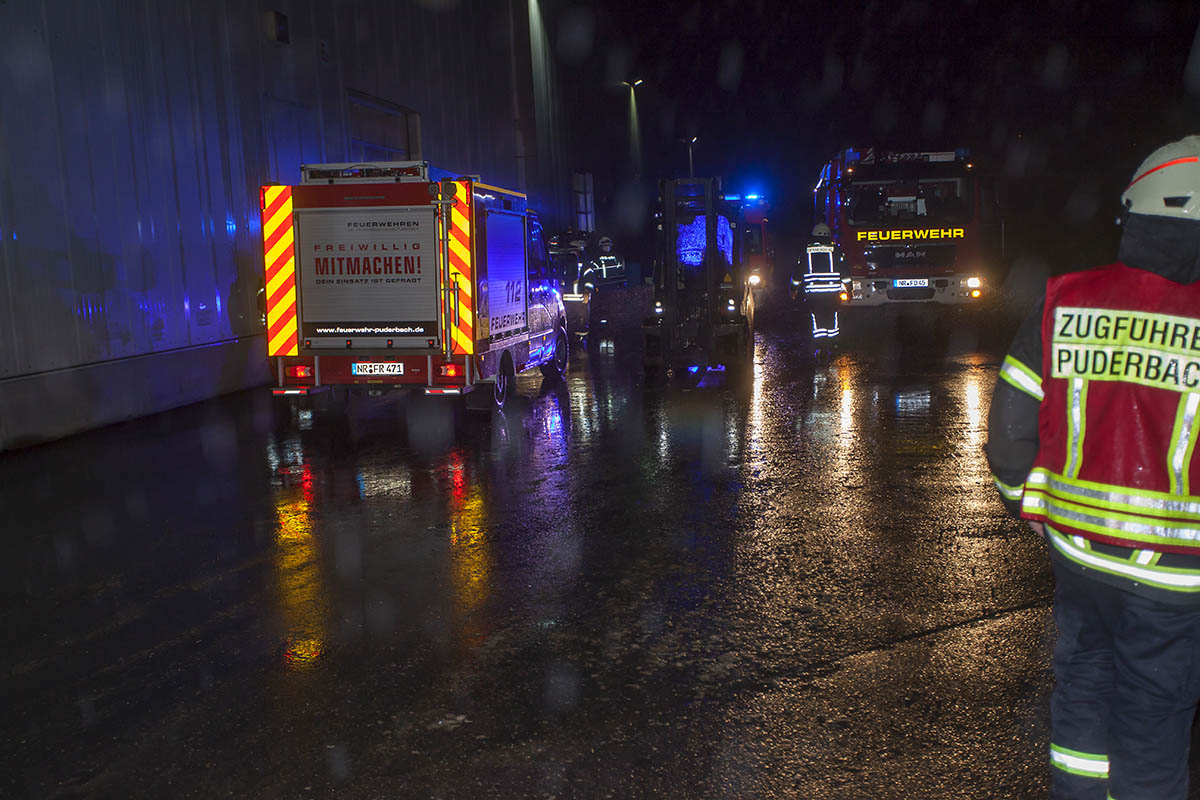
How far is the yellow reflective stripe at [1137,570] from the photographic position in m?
2.50

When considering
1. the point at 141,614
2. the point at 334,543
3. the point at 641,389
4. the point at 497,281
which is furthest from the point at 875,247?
the point at 141,614

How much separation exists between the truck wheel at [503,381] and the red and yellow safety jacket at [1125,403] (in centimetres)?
1000

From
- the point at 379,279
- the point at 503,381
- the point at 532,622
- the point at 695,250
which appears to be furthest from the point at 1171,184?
the point at 695,250

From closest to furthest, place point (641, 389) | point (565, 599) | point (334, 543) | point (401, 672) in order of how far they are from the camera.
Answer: point (401, 672) → point (565, 599) → point (334, 543) → point (641, 389)

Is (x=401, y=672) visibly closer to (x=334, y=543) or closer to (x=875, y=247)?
(x=334, y=543)

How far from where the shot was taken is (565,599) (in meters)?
5.46

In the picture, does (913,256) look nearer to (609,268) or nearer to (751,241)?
(751,241)

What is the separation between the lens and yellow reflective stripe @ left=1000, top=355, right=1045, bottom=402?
275 centimetres

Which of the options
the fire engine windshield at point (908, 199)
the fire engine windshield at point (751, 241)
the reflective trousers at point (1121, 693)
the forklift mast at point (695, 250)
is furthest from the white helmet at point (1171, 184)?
the fire engine windshield at point (908, 199)

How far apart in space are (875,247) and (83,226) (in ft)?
46.5

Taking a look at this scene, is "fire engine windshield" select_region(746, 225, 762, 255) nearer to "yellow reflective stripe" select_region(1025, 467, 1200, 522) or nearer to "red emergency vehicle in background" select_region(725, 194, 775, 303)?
"red emergency vehicle in background" select_region(725, 194, 775, 303)

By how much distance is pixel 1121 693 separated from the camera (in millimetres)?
2586

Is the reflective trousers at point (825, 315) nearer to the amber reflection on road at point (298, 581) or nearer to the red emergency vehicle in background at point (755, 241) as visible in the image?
the red emergency vehicle in background at point (755, 241)

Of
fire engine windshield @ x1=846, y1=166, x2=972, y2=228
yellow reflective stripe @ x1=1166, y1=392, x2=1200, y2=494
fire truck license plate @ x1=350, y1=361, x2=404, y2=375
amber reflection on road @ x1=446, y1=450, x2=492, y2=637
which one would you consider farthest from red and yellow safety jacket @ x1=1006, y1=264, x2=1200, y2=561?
fire engine windshield @ x1=846, y1=166, x2=972, y2=228
